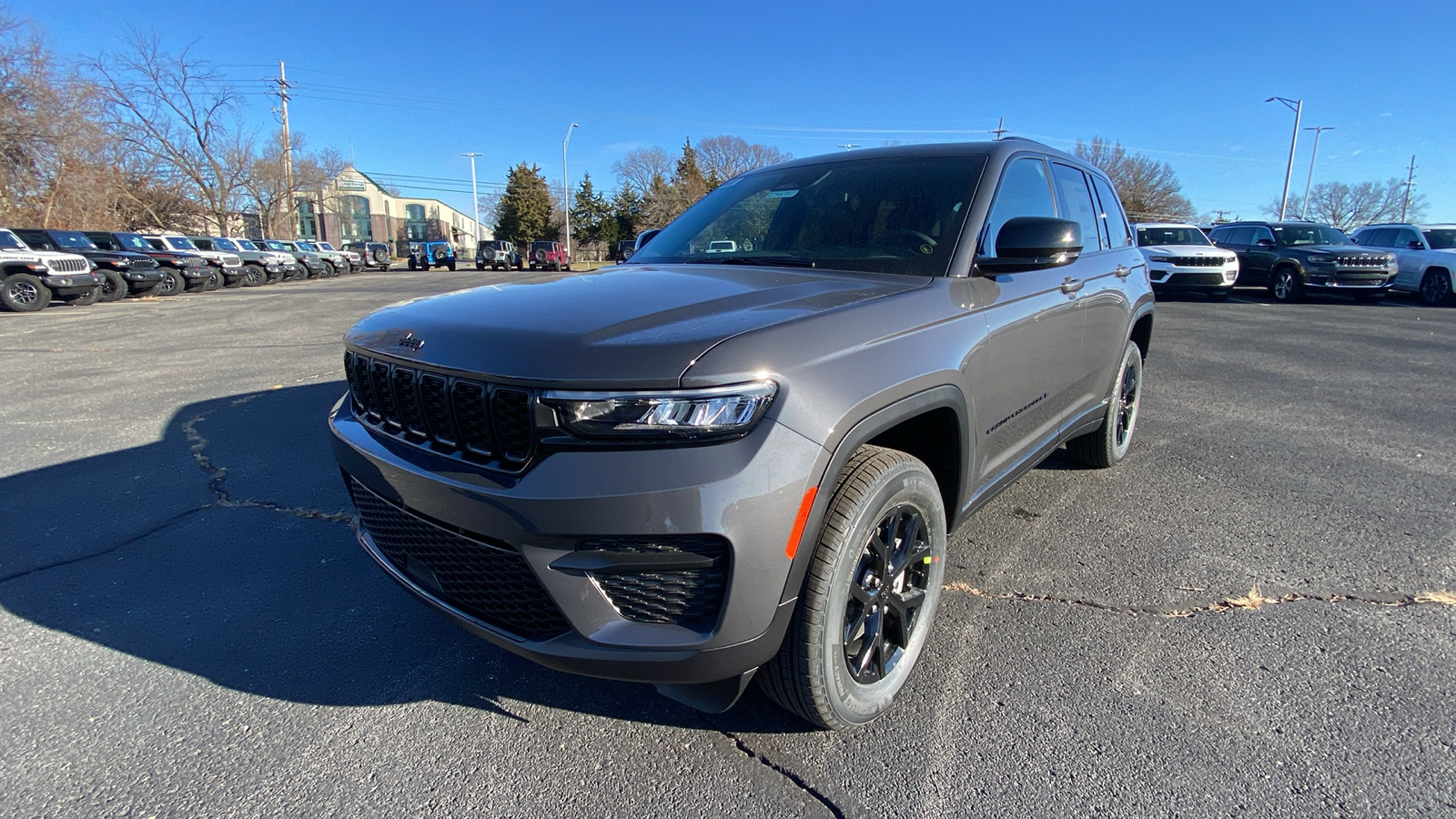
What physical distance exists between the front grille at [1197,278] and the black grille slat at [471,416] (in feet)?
56.8

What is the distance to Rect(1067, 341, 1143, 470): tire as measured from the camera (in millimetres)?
4188

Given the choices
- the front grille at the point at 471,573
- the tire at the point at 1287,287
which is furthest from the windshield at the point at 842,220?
the tire at the point at 1287,287

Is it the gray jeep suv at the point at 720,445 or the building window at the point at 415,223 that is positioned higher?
the building window at the point at 415,223

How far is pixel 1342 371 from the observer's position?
7.86 meters

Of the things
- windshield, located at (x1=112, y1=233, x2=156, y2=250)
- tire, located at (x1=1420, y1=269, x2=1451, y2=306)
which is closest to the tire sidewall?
tire, located at (x1=1420, y1=269, x2=1451, y2=306)

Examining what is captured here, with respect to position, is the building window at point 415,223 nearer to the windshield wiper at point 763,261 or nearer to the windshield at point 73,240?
the windshield at point 73,240

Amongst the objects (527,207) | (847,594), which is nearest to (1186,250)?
(847,594)

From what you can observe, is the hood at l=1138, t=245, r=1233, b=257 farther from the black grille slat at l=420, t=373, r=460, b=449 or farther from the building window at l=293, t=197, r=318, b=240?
the building window at l=293, t=197, r=318, b=240

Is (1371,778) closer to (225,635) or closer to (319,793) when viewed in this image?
(319,793)

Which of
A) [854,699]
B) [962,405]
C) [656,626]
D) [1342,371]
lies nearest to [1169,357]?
[1342,371]

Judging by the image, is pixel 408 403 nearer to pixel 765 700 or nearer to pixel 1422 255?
pixel 765 700

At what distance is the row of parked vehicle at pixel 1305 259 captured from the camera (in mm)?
15258

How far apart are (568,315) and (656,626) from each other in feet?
2.78

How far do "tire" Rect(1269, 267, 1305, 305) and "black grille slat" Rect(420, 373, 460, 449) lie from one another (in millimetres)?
19119
